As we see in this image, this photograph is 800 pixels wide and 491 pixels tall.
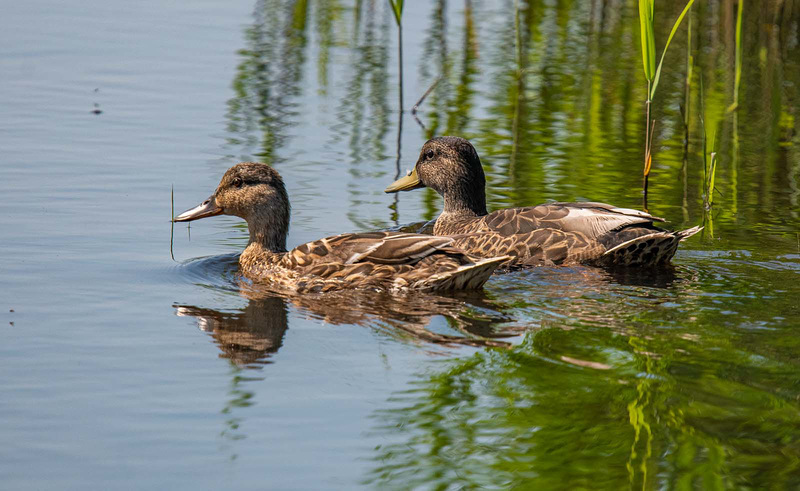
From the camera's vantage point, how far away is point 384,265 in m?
7.89

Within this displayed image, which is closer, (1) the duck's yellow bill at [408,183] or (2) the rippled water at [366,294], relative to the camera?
(2) the rippled water at [366,294]

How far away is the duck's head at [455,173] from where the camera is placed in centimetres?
998

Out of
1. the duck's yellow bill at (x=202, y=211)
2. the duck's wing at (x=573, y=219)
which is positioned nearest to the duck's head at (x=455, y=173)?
the duck's wing at (x=573, y=219)

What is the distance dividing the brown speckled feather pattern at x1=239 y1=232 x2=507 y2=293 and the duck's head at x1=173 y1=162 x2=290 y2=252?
66 cm

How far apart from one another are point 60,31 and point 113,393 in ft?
37.3

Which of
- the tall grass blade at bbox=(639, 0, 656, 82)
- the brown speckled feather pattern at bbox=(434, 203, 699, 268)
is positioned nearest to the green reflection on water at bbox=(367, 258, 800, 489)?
the brown speckled feather pattern at bbox=(434, 203, 699, 268)

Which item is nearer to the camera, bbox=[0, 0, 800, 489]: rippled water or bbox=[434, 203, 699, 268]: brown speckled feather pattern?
bbox=[0, 0, 800, 489]: rippled water

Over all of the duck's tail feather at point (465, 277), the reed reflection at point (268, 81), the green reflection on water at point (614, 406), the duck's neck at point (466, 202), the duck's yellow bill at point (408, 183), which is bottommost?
the green reflection on water at point (614, 406)

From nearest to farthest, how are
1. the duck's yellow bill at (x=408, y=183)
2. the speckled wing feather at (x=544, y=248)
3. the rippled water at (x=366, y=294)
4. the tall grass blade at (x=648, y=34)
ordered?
the rippled water at (x=366, y=294), the speckled wing feather at (x=544, y=248), the tall grass blade at (x=648, y=34), the duck's yellow bill at (x=408, y=183)

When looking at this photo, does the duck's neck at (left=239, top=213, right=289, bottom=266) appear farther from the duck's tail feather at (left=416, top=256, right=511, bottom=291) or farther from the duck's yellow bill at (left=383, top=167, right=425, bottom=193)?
the duck's yellow bill at (left=383, top=167, right=425, bottom=193)

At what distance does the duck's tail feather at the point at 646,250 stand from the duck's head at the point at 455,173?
1.78 m

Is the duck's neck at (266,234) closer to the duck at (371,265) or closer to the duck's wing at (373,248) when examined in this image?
the duck at (371,265)

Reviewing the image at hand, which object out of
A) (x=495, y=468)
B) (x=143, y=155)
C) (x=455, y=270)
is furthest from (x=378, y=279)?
(x=143, y=155)

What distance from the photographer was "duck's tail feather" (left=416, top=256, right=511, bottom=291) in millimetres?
7582
